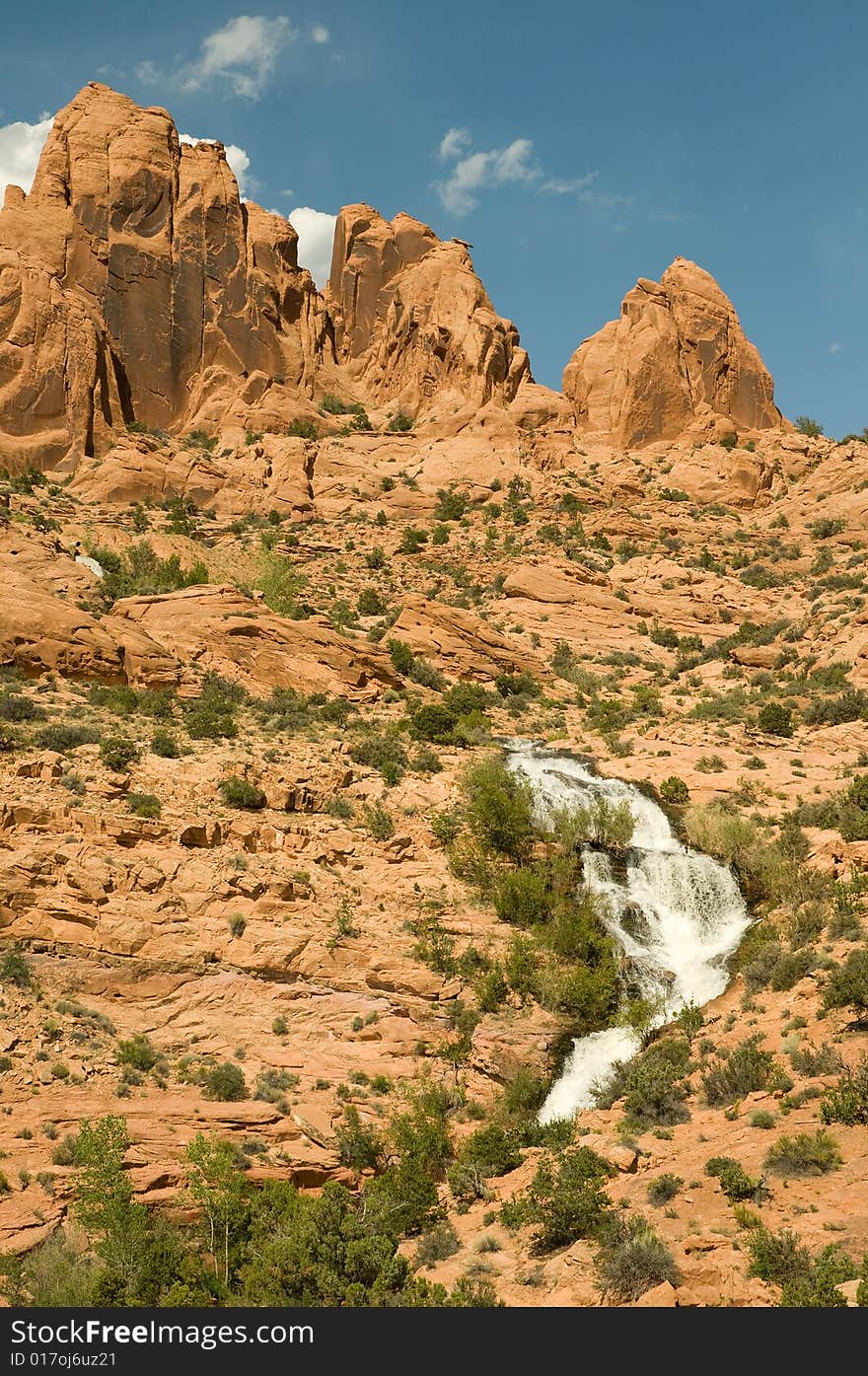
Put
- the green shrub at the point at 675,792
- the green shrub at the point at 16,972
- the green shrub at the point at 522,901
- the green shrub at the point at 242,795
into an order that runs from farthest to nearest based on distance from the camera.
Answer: the green shrub at the point at 675,792 < the green shrub at the point at 242,795 < the green shrub at the point at 522,901 < the green shrub at the point at 16,972

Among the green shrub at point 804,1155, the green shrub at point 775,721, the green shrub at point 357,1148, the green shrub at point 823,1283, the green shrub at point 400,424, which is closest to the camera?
the green shrub at point 823,1283

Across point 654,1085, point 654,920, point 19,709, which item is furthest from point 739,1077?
point 19,709

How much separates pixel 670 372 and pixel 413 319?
60.7ft

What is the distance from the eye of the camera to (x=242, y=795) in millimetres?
31031

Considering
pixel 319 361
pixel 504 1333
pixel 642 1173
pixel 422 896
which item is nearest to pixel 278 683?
pixel 422 896

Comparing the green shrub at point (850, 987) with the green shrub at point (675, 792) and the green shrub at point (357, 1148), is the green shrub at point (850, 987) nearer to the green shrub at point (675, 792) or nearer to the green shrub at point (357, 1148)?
the green shrub at point (357, 1148)

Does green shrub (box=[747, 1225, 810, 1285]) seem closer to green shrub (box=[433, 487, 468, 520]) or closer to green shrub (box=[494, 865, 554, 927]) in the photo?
green shrub (box=[494, 865, 554, 927])

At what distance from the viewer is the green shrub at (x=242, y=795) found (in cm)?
3103

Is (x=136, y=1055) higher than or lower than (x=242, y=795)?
lower

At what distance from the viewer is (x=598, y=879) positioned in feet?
104

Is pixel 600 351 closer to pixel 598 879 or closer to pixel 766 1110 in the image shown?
pixel 598 879

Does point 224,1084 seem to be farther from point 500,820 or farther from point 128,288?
point 128,288

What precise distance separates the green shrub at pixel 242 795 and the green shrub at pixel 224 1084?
9679 mm

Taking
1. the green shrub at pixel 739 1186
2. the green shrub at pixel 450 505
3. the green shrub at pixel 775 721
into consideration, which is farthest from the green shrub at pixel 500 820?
the green shrub at pixel 450 505
